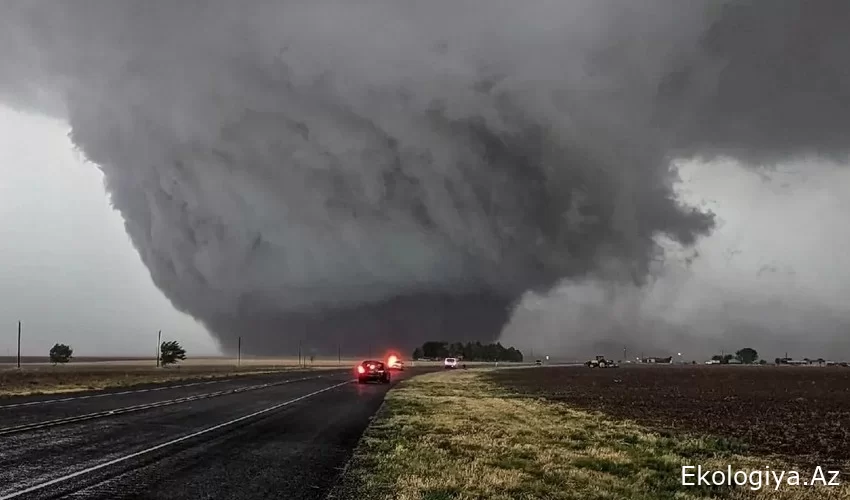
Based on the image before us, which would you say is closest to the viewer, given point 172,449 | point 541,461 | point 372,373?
point 541,461

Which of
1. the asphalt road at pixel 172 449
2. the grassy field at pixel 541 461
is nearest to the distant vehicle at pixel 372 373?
the asphalt road at pixel 172 449

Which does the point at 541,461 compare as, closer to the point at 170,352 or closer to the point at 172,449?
the point at 172,449

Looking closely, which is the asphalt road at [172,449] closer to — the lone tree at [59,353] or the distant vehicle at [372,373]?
the distant vehicle at [372,373]

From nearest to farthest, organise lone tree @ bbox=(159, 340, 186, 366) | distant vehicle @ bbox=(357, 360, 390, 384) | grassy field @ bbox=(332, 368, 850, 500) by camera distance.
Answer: grassy field @ bbox=(332, 368, 850, 500) → distant vehicle @ bbox=(357, 360, 390, 384) → lone tree @ bbox=(159, 340, 186, 366)

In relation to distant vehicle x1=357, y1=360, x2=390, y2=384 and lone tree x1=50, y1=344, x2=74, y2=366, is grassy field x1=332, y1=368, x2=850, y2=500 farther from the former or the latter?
lone tree x1=50, y1=344, x2=74, y2=366

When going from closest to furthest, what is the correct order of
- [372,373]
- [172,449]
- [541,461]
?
[541,461], [172,449], [372,373]

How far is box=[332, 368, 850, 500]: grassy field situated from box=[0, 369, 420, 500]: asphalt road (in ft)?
4.20

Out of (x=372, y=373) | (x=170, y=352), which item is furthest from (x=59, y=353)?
(x=372, y=373)

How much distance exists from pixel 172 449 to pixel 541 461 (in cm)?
897

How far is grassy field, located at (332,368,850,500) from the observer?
1248cm

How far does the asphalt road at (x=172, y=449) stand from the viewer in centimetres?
1213

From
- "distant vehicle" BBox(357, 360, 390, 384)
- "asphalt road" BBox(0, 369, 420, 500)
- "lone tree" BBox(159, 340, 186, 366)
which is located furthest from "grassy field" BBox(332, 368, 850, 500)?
"lone tree" BBox(159, 340, 186, 366)

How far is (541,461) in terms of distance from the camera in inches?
623

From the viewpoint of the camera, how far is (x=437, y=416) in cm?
2697
